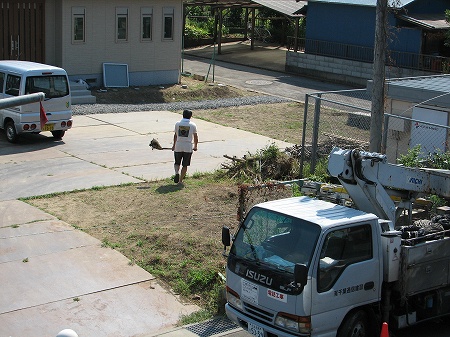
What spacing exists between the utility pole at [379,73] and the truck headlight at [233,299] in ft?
16.2

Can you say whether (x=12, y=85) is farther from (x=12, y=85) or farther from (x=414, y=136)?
(x=414, y=136)

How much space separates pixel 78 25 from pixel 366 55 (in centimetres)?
1324

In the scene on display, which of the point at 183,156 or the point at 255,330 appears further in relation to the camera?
the point at 183,156

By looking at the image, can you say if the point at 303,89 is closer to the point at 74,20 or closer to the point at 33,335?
the point at 74,20

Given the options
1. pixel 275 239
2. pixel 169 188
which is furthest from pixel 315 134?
pixel 275 239

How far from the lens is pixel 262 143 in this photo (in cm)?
2159

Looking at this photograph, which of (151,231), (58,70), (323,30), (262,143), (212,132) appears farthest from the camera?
(323,30)

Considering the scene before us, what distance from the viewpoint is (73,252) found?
1244 cm

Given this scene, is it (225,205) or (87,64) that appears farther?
(87,64)

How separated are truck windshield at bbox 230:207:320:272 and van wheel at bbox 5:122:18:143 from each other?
12258 mm

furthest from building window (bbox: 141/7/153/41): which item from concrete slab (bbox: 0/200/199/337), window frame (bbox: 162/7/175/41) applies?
concrete slab (bbox: 0/200/199/337)

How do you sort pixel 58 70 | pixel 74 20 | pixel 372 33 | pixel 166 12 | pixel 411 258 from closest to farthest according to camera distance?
pixel 411 258 → pixel 58 70 → pixel 74 20 → pixel 166 12 → pixel 372 33

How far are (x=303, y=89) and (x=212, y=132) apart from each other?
1030 centimetres

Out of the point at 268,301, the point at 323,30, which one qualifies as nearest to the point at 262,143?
the point at 268,301
